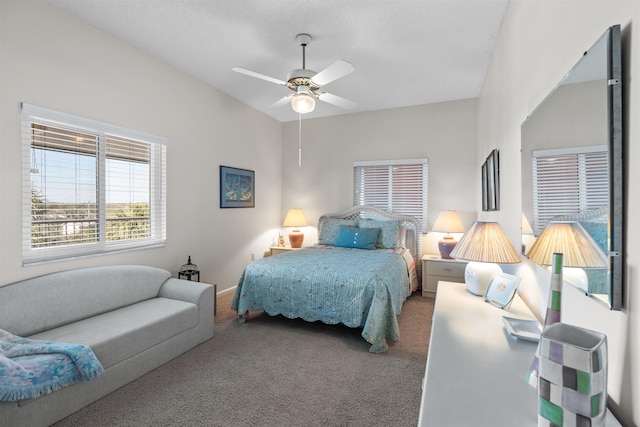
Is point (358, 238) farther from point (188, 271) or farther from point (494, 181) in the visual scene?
point (188, 271)

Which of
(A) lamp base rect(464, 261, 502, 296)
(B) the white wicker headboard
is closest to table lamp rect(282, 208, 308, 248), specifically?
(B) the white wicker headboard

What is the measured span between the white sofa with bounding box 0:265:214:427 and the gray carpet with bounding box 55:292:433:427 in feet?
0.38

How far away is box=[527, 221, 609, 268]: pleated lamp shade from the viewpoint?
0.90 meters

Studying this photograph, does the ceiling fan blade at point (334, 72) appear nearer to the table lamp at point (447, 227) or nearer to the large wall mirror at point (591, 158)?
the large wall mirror at point (591, 158)

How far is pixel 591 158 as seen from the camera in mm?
915

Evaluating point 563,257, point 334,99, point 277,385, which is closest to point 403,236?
point 334,99

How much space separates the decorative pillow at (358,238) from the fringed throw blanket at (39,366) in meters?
3.09

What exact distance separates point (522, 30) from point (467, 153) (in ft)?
9.12

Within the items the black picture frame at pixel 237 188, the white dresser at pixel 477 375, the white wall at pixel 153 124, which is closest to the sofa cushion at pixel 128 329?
the white wall at pixel 153 124

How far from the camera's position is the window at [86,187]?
242cm

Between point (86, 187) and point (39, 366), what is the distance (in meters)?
1.62

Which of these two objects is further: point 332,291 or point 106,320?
point 332,291

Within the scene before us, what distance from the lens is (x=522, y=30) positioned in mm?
1876

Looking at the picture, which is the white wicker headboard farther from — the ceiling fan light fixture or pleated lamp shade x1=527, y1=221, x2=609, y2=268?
pleated lamp shade x1=527, y1=221, x2=609, y2=268
